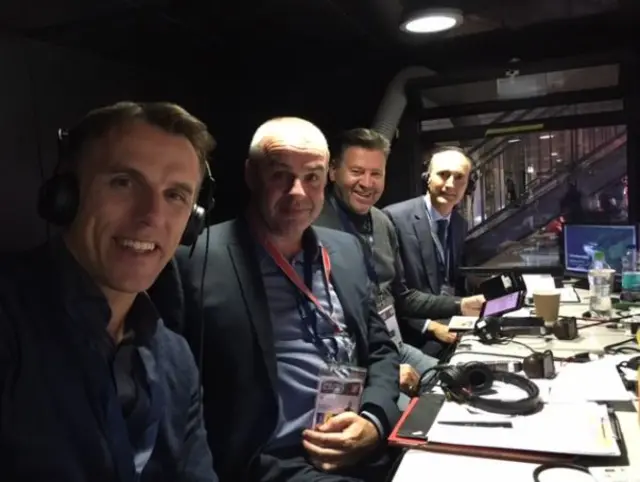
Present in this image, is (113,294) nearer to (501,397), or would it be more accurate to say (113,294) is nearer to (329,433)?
(329,433)

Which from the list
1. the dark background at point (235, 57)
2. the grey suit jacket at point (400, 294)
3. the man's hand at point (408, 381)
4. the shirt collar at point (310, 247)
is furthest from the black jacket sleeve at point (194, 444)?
the dark background at point (235, 57)

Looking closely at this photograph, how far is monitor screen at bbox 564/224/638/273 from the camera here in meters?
2.89

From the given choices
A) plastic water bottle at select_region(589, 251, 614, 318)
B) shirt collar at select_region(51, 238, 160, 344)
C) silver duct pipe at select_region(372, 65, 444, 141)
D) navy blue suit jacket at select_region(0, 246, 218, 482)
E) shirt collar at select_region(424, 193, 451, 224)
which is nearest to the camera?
navy blue suit jacket at select_region(0, 246, 218, 482)

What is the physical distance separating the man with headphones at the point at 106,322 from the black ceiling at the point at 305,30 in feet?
7.12

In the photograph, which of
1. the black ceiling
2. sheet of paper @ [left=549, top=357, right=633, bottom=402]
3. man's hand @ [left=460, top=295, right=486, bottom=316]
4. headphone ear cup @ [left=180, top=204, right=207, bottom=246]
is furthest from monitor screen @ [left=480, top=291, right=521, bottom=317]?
the black ceiling

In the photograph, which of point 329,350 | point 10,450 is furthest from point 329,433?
point 10,450

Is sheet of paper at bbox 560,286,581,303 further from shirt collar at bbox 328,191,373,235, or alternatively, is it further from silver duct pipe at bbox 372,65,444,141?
silver duct pipe at bbox 372,65,444,141

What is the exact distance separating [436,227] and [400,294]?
1.76ft

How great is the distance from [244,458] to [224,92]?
12.5 feet

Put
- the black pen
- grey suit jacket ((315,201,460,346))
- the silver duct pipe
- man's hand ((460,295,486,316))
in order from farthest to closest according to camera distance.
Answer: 1. the silver duct pipe
2. grey suit jacket ((315,201,460,346))
3. man's hand ((460,295,486,316))
4. the black pen

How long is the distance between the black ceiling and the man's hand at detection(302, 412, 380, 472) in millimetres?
2162

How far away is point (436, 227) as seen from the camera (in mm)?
3191

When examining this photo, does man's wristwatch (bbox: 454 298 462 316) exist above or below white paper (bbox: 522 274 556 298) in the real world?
below

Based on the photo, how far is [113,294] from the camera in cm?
109
